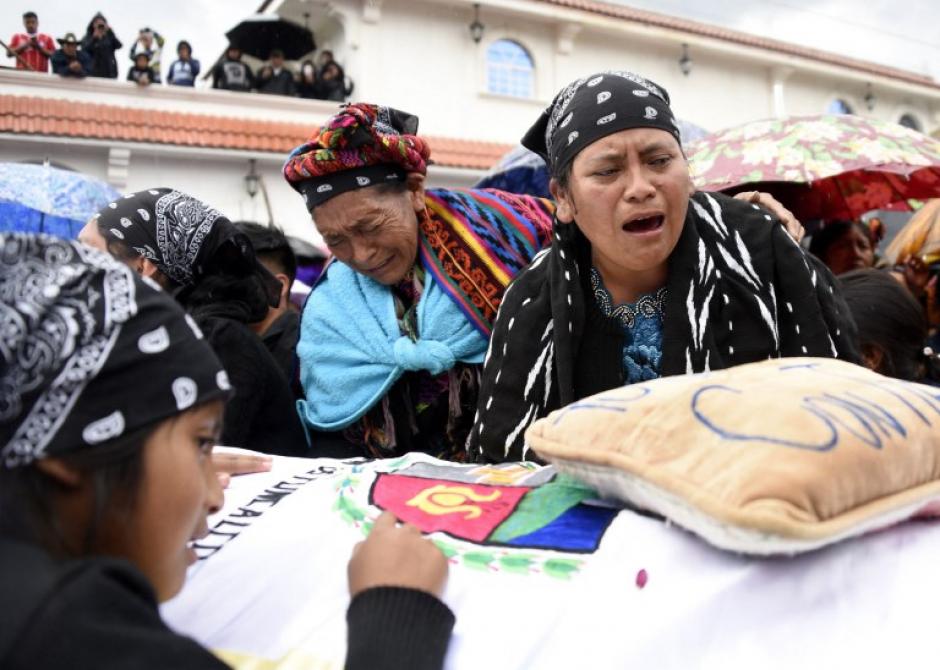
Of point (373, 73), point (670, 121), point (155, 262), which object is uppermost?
Answer: point (373, 73)

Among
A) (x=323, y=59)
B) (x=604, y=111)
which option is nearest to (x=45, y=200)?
(x=604, y=111)

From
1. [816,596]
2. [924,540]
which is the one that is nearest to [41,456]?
[816,596]

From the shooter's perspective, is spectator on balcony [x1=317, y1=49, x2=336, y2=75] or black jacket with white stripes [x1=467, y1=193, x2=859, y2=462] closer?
black jacket with white stripes [x1=467, y1=193, x2=859, y2=462]

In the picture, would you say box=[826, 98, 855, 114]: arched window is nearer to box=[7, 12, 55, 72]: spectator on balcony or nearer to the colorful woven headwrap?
box=[7, 12, 55, 72]: spectator on balcony

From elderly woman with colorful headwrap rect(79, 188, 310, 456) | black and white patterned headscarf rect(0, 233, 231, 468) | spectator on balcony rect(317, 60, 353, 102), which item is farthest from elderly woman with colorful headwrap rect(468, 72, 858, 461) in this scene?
spectator on balcony rect(317, 60, 353, 102)

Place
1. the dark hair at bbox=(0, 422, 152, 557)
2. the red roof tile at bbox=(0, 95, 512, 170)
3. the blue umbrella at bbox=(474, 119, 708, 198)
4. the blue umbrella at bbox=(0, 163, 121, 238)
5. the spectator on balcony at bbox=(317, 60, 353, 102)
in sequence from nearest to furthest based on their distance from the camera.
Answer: the dark hair at bbox=(0, 422, 152, 557)
the blue umbrella at bbox=(0, 163, 121, 238)
the blue umbrella at bbox=(474, 119, 708, 198)
the red roof tile at bbox=(0, 95, 512, 170)
the spectator on balcony at bbox=(317, 60, 353, 102)

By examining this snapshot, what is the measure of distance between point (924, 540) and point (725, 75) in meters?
18.6

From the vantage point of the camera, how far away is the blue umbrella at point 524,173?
18.4 ft

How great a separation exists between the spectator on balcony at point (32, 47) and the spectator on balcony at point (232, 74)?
2.56 metres

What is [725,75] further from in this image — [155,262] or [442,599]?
[442,599]

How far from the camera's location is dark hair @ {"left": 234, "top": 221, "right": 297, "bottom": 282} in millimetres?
4062

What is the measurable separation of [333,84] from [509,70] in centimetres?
360

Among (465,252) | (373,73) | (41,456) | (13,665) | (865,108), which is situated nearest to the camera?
(13,665)

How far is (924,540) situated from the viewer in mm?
1269
